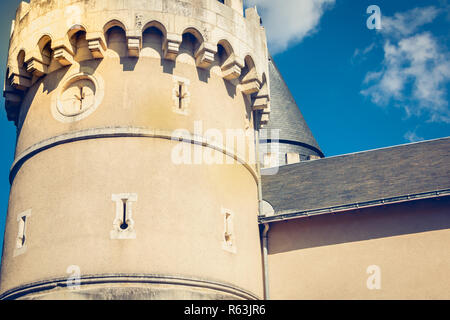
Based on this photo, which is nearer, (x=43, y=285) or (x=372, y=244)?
(x=43, y=285)

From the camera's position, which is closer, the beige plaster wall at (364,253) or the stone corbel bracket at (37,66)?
the beige plaster wall at (364,253)

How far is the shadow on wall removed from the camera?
15.7 m

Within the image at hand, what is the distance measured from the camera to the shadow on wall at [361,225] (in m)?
15.7

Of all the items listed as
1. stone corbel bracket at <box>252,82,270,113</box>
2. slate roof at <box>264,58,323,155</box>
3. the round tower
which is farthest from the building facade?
slate roof at <box>264,58,323,155</box>

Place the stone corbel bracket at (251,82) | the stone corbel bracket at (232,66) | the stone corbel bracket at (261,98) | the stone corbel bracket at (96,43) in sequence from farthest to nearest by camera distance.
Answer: the stone corbel bracket at (261,98) < the stone corbel bracket at (251,82) < the stone corbel bracket at (232,66) < the stone corbel bracket at (96,43)

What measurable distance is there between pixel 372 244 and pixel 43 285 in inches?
289

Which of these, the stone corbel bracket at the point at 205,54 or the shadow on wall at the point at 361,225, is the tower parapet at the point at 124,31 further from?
the shadow on wall at the point at 361,225

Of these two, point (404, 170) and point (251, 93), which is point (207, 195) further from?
point (404, 170)

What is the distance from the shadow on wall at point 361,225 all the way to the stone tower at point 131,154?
0.75 m

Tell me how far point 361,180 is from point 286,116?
9.78m

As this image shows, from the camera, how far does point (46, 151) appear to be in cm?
1537

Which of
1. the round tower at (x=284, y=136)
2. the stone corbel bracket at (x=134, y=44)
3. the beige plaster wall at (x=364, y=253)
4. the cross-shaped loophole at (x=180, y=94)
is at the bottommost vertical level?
the beige plaster wall at (x=364, y=253)

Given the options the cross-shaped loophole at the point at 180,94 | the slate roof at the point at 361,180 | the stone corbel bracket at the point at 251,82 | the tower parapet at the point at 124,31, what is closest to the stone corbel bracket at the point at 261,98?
the stone corbel bracket at the point at 251,82
